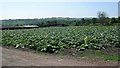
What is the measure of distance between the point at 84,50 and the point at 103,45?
7.48 feet

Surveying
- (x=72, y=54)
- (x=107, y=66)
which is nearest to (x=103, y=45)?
(x=72, y=54)

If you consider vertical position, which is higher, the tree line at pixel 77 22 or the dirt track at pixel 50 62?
the dirt track at pixel 50 62

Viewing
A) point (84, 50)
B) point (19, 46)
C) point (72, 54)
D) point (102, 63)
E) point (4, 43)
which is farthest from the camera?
point (4, 43)

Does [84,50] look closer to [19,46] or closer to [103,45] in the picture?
[103,45]

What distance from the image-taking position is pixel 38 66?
404 inches

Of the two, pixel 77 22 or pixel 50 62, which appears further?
pixel 77 22

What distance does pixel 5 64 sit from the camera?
418 inches

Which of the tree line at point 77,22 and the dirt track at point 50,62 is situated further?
the tree line at point 77,22

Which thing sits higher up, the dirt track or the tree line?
the dirt track

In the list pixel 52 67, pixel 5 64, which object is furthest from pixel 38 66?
pixel 5 64

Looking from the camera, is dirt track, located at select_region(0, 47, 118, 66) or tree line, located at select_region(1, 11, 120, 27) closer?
dirt track, located at select_region(0, 47, 118, 66)

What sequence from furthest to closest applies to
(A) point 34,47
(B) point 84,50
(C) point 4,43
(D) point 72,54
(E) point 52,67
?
(C) point 4,43 → (A) point 34,47 → (B) point 84,50 → (D) point 72,54 → (E) point 52,67

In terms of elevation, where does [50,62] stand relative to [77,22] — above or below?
above

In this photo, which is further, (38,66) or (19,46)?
(19,46)
